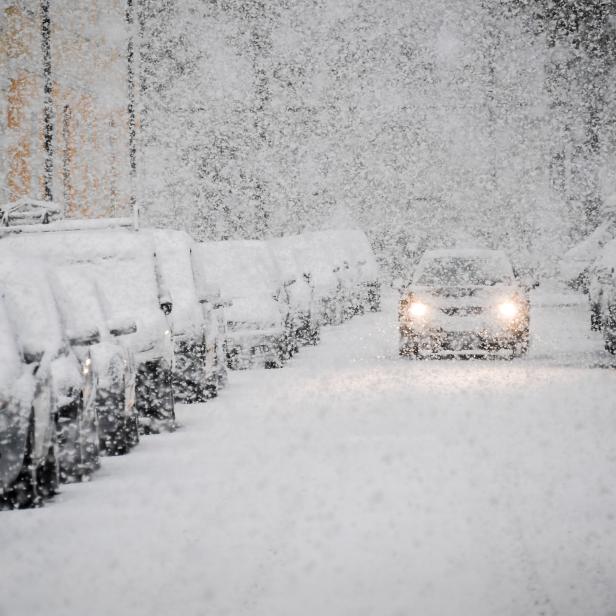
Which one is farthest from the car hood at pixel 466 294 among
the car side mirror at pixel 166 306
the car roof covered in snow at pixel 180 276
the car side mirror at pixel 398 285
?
the car side mirror at pixel 166 306

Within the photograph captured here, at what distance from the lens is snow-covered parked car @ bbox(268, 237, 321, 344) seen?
21.1 meters

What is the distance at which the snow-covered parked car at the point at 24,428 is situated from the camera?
7.21m

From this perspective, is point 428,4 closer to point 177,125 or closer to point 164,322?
point 177,125

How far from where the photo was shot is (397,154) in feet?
201

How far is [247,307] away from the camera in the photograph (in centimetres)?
1758

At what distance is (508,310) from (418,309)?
1.22m

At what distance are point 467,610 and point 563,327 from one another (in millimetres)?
20636

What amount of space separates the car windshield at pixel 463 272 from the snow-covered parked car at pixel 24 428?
35.8 ft

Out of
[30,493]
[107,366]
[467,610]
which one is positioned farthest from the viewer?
[107,366]

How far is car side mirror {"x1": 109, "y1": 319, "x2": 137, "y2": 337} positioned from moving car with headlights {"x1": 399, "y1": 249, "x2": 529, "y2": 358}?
354 inches

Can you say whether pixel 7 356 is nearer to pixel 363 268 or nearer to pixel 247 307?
pixel 247 307

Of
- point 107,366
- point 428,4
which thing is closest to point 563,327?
point 107,366

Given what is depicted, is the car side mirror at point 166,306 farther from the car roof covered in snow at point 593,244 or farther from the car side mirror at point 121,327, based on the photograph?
the car roof covered in snow at point 593,244

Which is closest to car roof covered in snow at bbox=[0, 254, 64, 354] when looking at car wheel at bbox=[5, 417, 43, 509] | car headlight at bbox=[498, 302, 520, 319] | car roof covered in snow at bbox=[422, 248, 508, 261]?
car wheel at bbox=[5, 417, 43, 509]
